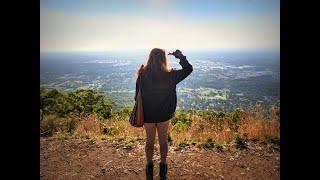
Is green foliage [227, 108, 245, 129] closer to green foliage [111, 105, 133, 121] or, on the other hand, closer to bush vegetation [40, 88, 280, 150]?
bush vegetation [40, 88, 280, 150]

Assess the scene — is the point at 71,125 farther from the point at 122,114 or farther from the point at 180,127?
the point at 180,127

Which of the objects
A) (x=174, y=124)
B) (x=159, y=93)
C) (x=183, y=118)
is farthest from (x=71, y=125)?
(x=159, y=93)

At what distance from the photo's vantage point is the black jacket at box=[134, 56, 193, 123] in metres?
3.85

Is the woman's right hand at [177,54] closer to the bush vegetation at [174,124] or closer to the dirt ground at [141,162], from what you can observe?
the dirt ground at [141,162]

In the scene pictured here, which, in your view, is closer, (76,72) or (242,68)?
(242,68)

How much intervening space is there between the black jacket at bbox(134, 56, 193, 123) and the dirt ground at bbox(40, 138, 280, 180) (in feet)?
3.51

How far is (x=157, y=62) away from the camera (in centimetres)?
387

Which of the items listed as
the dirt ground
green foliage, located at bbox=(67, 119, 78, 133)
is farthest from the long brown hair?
green foliage, located at bbox=(67, 119, 78, 133)

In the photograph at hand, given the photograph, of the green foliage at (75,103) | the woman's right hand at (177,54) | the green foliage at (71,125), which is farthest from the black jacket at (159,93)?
the green foliage at (75,103)
